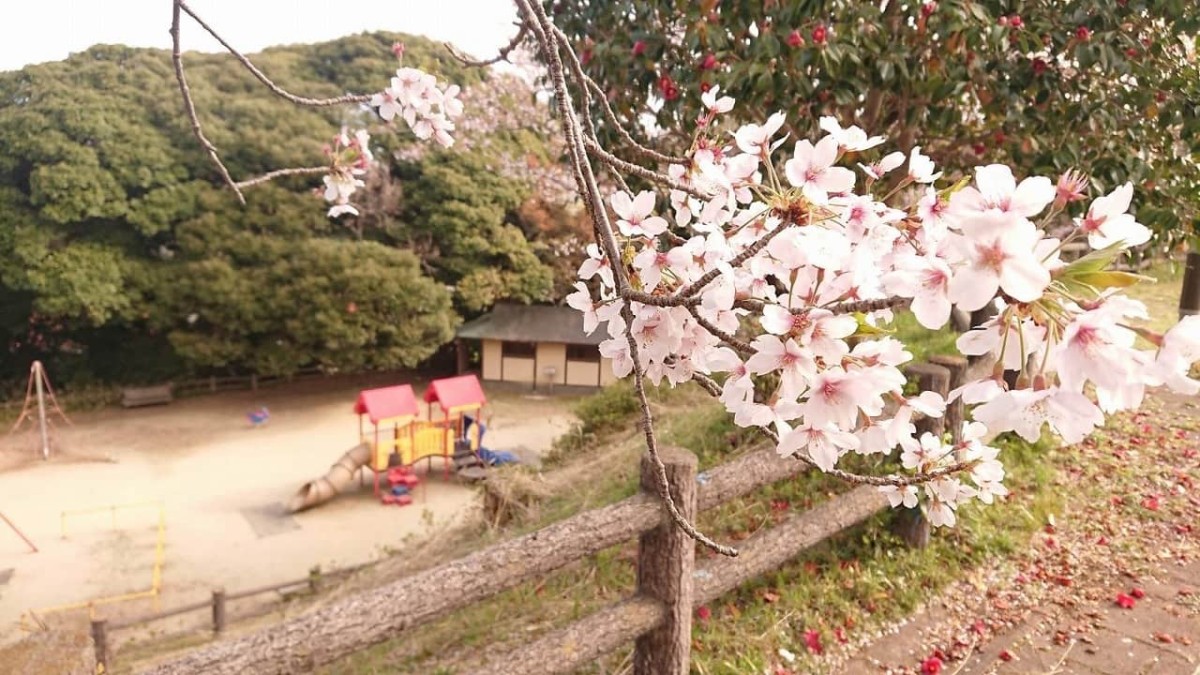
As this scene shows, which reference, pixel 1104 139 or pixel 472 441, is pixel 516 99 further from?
pixel 1104 139

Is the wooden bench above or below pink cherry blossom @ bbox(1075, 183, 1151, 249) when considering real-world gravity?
below

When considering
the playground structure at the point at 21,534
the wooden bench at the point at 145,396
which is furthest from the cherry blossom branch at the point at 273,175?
the wooden bench at the point at 145,396

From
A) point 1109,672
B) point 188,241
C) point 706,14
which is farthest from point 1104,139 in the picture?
point 188,241

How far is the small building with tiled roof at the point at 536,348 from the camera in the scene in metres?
13.9

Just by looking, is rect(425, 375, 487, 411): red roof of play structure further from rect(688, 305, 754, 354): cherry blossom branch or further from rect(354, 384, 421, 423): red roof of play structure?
rect(688, 305, 754, 354): cherry blossom branch

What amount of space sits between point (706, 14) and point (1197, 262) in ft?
12.8

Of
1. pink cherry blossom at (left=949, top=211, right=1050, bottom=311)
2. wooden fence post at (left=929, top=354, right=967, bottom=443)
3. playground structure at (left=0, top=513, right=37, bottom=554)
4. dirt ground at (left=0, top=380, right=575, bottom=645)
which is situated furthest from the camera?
playground structure at (left=0, top=513, right=37, bottom=554)

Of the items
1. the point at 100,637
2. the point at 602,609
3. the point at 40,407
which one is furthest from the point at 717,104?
the point at 40,407

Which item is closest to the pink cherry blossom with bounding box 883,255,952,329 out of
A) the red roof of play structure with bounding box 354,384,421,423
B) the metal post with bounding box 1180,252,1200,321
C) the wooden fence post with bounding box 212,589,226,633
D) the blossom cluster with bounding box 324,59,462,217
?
the blossom cluster with bounding box 324,59,462,217

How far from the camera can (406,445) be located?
9.98 meters

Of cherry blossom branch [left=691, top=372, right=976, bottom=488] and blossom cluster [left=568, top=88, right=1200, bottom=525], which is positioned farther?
cherry blossom branch [left=691, top=372, right=976, bottom=488]

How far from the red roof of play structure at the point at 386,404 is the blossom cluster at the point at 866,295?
30.7 feet

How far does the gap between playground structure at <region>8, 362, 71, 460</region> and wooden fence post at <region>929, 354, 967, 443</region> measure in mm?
12229

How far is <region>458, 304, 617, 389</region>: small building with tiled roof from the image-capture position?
13938 millimetres
